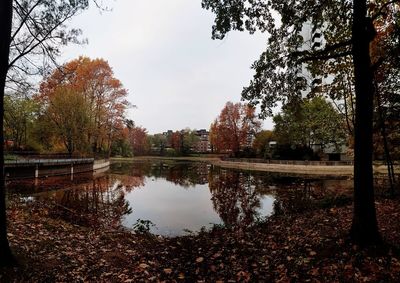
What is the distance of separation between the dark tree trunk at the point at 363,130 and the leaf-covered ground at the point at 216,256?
436 mm

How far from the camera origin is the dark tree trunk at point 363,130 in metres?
5.55

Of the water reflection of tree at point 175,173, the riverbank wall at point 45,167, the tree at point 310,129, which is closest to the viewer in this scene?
the riverbank wall at point 45,167

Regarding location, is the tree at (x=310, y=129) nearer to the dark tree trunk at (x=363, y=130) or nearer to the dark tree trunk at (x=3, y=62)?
the dark tree trunk at (x=363, y=130)

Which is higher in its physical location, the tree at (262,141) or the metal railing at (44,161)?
the tree at (262,141)

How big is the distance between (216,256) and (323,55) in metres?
5.56

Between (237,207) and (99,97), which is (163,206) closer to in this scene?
(237,207)

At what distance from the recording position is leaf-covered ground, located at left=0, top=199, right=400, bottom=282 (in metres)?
4.85

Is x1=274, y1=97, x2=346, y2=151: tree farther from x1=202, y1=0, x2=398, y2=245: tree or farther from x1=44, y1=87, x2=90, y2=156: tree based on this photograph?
x1=202, y1=0, x2=398, y2=245: tree

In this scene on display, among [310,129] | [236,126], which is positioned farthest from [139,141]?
[310,129]

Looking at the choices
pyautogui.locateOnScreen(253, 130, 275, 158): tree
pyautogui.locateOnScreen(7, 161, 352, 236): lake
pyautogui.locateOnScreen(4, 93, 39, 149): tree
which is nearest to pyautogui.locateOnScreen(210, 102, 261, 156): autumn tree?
pyautogui.locateOnScreen(253, 130, 275, 158): tree

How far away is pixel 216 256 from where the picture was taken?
21.4 feet

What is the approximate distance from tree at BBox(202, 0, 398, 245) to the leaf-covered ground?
88 centimetres

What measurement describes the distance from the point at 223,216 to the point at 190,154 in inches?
3244

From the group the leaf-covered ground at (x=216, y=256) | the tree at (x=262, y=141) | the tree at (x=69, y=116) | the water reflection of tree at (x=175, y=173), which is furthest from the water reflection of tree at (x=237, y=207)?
the tree at (x=262, y=141)
